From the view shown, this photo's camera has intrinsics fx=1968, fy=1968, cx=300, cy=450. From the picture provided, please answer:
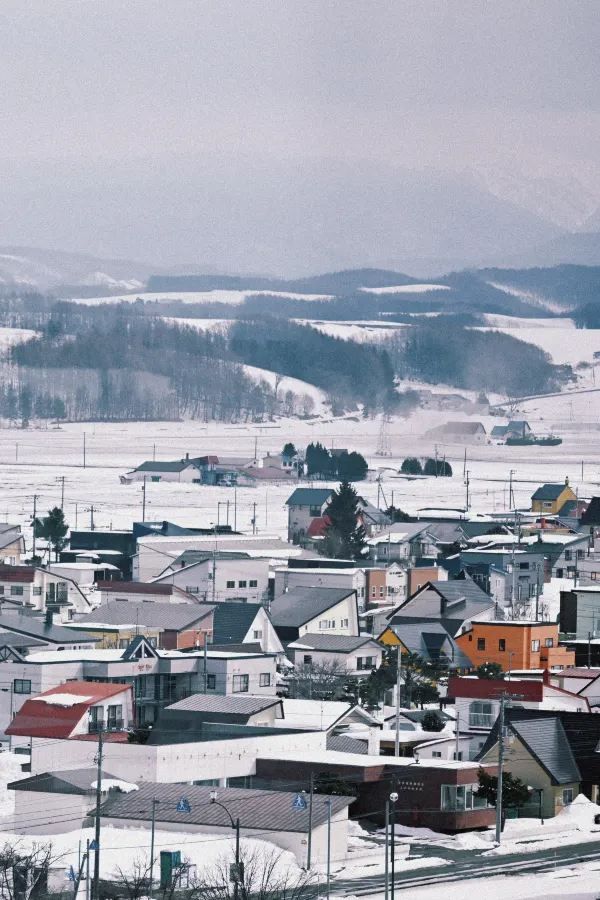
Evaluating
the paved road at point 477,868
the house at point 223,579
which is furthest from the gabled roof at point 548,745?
the house at point 223,579

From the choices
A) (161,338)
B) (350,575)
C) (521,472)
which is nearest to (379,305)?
(161,338)

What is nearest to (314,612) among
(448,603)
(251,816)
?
(448,603)

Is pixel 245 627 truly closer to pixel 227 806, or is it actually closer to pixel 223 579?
pixel 223 579

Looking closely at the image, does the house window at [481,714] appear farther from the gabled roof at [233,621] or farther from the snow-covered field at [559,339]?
the snow-covered field at [559,339]

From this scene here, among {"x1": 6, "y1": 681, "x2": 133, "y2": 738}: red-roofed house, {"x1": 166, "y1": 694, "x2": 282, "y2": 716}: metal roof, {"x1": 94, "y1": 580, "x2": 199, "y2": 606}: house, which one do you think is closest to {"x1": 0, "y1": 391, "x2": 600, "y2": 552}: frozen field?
{"x1": 94, "y1": 580, "x2": 199, "y2": 606}: house

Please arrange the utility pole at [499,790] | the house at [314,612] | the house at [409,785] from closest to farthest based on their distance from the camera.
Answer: the utility pole at [499,790] → the house at [409,785] → the house at [314,612]

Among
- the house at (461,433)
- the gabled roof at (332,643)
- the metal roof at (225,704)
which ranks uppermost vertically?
the house at (461,433)
